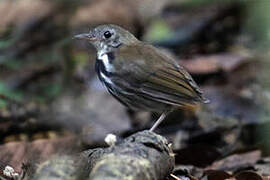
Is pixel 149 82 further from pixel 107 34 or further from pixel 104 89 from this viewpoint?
pixel 104 89

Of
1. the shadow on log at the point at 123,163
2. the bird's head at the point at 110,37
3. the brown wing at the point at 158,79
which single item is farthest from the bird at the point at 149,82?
the shadow on log at the point at 123,163

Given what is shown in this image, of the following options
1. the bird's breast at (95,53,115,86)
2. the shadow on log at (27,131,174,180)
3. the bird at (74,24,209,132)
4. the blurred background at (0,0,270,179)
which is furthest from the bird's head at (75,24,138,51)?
the shadow on log at (27,131,174,180)

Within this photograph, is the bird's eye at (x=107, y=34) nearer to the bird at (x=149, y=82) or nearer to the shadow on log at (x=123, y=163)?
the bird at (x=149, y=82)

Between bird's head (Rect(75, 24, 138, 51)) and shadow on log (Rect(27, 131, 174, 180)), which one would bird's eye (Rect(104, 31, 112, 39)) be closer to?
bird's head (Rect(75, 24, 138, 51))

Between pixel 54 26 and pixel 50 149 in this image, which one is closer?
pixel 50 149

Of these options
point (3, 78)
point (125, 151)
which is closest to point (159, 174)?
point (125, 151)

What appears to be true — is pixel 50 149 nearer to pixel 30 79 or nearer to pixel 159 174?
pixel 159 174
